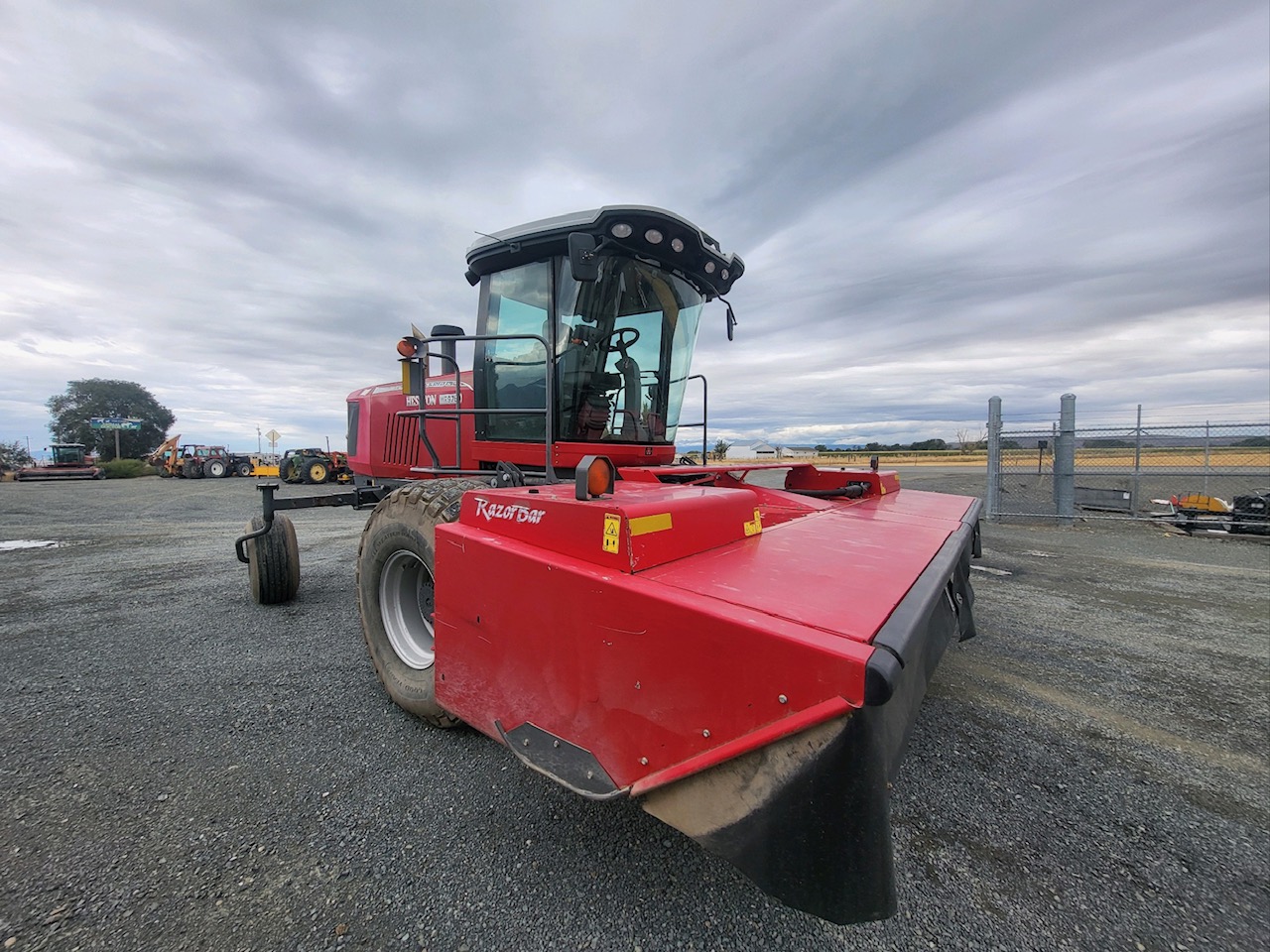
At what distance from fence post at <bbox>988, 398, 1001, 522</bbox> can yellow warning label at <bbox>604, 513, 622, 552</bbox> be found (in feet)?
34.0

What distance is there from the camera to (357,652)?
339 centimetres

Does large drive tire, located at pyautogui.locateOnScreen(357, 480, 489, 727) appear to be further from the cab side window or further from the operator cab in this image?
the cab side window

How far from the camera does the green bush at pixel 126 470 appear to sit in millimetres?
31766

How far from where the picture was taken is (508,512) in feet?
6.23

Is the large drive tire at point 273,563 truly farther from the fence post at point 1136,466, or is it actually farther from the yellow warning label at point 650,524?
the fence post at point 1136,466

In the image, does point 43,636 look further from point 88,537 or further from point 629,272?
point 88,537

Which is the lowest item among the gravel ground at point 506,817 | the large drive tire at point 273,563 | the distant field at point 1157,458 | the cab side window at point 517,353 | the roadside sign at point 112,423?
the gravel ground at point 506,817

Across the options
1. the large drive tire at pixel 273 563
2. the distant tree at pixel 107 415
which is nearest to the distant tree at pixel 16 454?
the distant tree at pixel 107 415

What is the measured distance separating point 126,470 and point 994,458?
43.3 m

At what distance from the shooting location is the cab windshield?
3238mm

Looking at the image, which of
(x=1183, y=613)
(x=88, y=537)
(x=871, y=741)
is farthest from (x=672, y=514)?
(x=88, y=537)

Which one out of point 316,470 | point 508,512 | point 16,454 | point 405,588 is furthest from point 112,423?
point 508,512

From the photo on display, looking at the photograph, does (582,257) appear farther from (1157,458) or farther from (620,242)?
(1157,458)

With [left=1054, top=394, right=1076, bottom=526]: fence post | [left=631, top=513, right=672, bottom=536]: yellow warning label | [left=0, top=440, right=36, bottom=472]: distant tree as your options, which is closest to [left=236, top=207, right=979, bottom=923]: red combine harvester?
[left=631, top=513, right=672, bottom=536]: yellow warning label
